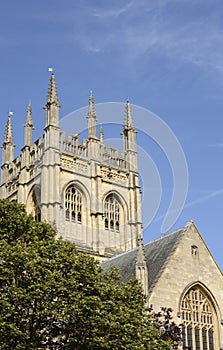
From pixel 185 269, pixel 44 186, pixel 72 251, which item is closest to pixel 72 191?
pixel 44 186

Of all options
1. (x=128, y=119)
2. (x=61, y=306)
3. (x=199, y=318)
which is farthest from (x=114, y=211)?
(x=61, y=306)

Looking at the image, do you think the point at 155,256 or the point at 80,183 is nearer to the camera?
the point at 155,256

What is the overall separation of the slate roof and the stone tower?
542 inches

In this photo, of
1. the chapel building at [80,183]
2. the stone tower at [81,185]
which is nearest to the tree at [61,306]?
the chapel building at [80,183]

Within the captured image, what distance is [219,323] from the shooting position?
34.2 meters

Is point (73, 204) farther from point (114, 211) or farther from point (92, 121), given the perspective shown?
point (92, 121)

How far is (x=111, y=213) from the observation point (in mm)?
57906

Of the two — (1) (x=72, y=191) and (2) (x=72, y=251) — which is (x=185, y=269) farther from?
(1) (x=72, y=191)

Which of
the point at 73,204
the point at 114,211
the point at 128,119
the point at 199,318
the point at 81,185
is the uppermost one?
the point at 128,119

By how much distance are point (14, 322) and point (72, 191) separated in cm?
3271

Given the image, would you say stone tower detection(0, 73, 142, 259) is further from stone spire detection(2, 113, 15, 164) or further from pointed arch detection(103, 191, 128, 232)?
stone spire detection(2, 113, 15, 164)

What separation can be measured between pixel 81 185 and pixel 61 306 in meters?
32.2

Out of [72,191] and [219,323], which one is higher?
[72,191]

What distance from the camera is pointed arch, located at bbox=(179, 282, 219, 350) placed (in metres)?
32.9
